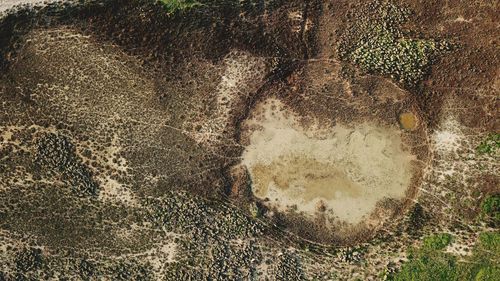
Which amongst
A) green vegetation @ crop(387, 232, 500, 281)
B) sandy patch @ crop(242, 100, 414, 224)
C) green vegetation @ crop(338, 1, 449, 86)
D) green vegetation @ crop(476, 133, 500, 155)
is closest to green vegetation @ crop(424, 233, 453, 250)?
green vegetation @ crop(387, 232, 500, 281)

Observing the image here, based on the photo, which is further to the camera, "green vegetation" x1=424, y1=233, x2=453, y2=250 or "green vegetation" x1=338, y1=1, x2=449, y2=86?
"green vegetation" x1=338, y1=1, x2=449, y2=86

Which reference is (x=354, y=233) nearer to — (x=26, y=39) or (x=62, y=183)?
(x=62, y=183)

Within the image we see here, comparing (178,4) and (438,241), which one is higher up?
(178,4)

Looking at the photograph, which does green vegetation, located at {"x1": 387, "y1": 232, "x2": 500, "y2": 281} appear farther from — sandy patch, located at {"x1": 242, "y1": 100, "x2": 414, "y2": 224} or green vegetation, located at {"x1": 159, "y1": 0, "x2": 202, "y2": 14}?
green vegetation, located at {"x1": 159, "y1": 0, "x2": 202, "y2": 14}

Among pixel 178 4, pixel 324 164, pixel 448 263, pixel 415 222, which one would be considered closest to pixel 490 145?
pixel 415 222

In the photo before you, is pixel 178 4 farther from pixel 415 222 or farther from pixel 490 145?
pixel 490 145
